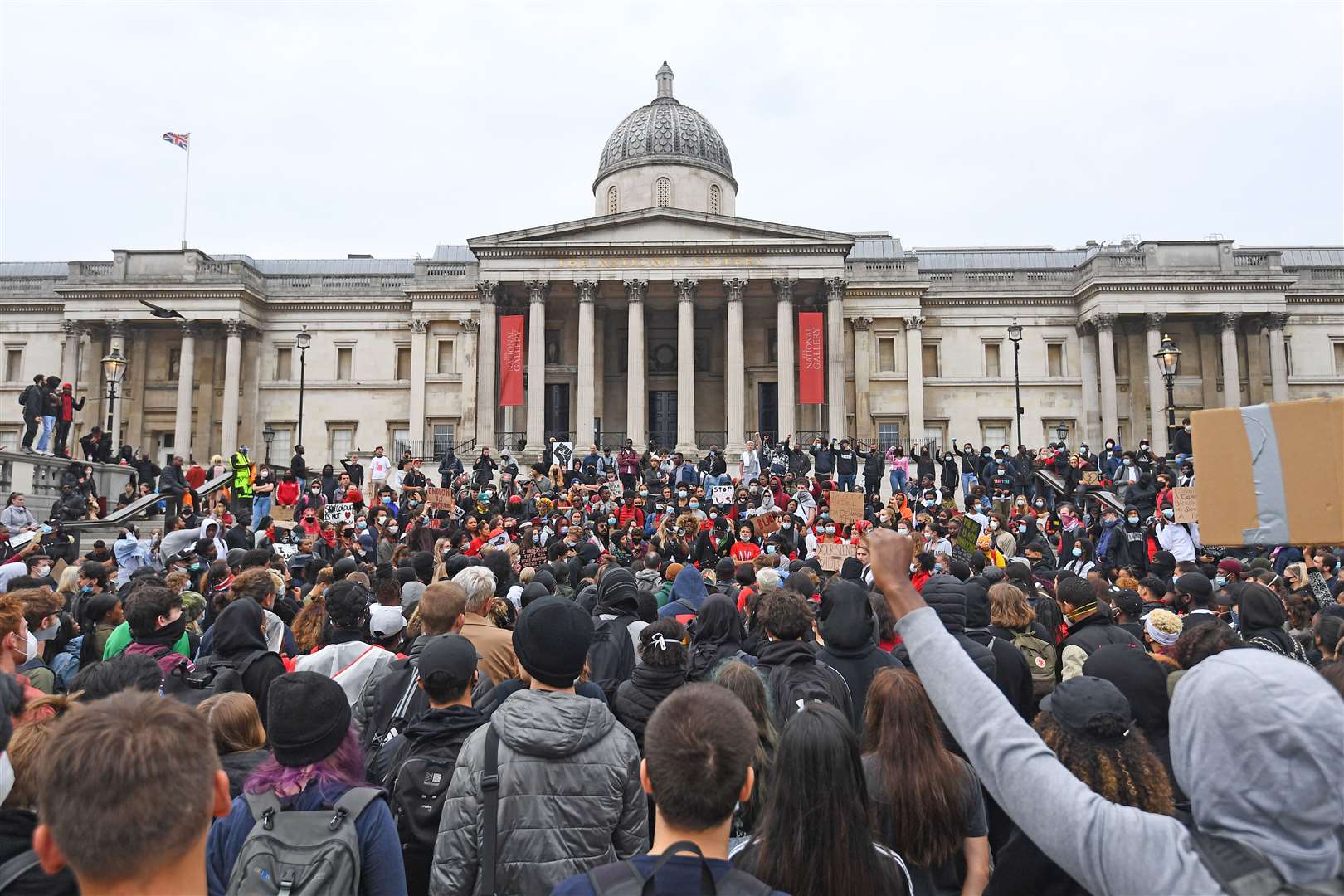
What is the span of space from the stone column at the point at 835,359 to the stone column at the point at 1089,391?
10547 mm

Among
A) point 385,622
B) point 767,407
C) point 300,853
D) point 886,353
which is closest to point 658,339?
point 767,407

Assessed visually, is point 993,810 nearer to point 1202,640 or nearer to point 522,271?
point 1202,640

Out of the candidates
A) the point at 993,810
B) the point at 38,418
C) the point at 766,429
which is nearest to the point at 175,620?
the point at 993,810

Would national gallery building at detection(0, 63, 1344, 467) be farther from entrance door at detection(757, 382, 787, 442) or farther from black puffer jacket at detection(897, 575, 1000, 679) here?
black puffer jacket at detection(897, 575, 1000, 679)

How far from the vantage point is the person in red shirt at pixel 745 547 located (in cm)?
1427

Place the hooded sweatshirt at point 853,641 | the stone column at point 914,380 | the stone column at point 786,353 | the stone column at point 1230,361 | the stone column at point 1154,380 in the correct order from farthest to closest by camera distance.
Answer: the stone column at point 914,380, the stone column at point 1154,380, the stone column at point 1230,361, the stone column at point 786,353, the hooded sweatshirt at point 853,641

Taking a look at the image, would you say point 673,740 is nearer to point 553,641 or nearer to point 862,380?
point 553,641

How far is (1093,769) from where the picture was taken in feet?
9.89

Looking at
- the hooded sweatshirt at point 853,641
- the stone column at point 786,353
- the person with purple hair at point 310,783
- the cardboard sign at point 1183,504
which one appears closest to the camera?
the person with purple hair at point 310,783

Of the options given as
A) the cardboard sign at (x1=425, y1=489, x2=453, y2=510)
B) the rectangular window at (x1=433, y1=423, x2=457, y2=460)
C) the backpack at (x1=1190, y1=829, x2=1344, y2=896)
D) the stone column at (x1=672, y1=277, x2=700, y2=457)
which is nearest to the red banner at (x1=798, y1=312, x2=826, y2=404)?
the stone column at (x1=672, y1=277, x2=700, y2=457)

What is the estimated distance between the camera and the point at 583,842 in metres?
3.73

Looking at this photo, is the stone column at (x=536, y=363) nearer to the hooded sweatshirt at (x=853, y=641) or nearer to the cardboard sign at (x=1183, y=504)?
the cardboard sign at (x=1183, y=504)

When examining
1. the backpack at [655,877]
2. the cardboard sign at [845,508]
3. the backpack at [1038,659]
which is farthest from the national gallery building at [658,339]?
the backpack at [655,877]

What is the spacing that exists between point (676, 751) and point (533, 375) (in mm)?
38979
